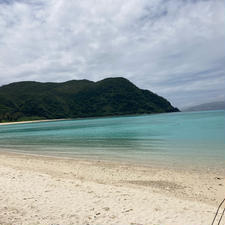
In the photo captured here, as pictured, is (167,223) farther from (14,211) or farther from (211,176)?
(211,176)

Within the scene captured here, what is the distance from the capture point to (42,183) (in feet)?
32.7

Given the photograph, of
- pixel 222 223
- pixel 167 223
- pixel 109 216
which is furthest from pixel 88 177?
pixel 222 223

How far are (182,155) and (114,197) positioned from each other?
→ 1220 cm

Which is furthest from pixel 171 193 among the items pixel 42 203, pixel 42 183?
pixel 42 183

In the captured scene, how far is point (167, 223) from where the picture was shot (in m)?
5.84

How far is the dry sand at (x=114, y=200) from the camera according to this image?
20.1ft

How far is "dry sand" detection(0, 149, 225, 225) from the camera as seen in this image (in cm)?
611

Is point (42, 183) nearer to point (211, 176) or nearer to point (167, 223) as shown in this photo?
point (167, 223)

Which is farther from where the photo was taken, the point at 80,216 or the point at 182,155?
the point at 182,155

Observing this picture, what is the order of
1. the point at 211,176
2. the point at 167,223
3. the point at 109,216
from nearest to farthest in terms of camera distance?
the point at 167,223 → the point at 109,216 → the point at 211,176

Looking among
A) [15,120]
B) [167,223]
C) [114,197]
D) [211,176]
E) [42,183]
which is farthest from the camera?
[15,120]

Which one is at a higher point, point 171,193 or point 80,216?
point 80,216

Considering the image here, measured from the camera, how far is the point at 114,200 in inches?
306

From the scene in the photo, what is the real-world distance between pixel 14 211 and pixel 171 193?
6.41 meters
